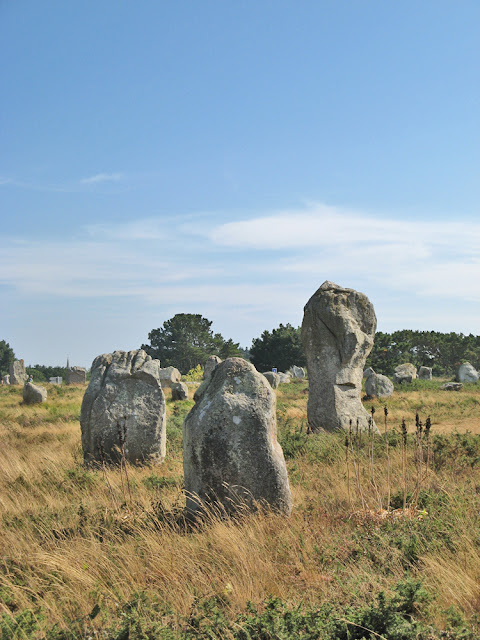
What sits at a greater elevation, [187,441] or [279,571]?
[187,441]

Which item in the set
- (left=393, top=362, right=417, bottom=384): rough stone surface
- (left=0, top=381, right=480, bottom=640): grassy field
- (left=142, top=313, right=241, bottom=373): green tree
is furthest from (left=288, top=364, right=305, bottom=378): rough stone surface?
(left=0, top=381, right=480, bottom=640): grassy field

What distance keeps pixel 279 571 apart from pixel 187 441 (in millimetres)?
2073

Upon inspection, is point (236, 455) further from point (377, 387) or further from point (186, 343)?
point (186, 343)

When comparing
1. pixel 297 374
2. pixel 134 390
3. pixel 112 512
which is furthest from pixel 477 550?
pixel 297 374

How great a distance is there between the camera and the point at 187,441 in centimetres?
644

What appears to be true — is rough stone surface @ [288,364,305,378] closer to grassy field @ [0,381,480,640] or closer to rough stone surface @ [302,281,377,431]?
rough stone surface @ [302,281,377,431]

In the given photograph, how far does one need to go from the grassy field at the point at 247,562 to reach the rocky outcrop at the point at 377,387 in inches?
640

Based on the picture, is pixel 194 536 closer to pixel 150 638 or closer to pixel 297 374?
pixel 150 638

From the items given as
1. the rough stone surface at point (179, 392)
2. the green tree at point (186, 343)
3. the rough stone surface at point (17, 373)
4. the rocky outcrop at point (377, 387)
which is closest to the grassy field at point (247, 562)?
the rocky outcrop at point (377, 387)

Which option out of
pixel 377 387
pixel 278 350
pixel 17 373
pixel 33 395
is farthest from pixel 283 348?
pixel 33 395

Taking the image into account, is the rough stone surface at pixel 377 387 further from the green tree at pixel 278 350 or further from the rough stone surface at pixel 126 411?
the green tree at pixel 278 350

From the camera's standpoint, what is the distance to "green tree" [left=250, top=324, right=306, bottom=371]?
5784cm

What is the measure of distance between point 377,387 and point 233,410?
769 inches

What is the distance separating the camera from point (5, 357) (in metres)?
75.2
